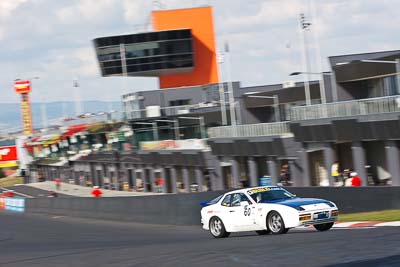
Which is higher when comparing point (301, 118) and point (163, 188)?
point (301, 118)

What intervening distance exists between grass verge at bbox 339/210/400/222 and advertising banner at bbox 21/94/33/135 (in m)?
118

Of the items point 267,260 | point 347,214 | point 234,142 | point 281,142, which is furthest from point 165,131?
point 267,260

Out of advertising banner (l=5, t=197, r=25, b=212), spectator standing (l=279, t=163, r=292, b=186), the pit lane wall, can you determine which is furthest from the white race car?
advertising banner (l=5, t=197, r=25, b=212)

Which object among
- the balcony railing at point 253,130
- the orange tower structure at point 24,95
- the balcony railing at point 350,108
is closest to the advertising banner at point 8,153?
the orange tower structure at point 24,95

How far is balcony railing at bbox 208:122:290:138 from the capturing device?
50.6 m

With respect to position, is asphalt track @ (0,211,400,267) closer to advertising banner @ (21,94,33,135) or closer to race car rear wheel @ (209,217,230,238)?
race car rear wheel @ (209,217,230,238)

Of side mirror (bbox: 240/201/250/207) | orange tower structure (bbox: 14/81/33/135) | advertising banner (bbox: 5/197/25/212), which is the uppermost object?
orange tower structure (bbox: 14/81/33/135)

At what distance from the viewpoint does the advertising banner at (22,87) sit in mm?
153250

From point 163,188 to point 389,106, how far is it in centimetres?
3618

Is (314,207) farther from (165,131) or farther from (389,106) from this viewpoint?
(165,131)

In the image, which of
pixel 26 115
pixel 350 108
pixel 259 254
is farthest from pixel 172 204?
pixel 26 115

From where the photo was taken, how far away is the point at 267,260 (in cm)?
1345

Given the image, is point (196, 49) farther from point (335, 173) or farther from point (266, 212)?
point (266, 212)

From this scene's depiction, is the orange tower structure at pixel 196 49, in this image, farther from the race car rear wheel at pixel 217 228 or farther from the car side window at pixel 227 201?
the car side window at pixel 227 201
